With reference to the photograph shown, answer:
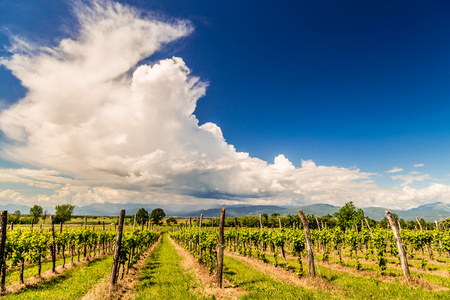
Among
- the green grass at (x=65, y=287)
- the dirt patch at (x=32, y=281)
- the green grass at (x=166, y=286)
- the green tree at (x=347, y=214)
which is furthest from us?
the green tree at (x=347, y=214)

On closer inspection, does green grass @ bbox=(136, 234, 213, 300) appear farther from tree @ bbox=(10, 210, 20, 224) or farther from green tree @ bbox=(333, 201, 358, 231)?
tree @ bbox=(10, 210, 20, 224)

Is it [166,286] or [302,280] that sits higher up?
[166,286]

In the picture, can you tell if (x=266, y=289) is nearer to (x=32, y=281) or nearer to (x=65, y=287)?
(x=65, y=287)

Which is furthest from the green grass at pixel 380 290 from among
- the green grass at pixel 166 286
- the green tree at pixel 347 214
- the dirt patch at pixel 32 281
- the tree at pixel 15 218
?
the tree at pixel 15 218

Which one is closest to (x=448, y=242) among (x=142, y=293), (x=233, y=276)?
(x=233, y=276)

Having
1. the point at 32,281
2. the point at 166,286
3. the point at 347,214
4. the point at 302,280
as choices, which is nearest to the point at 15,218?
the point at 32,281

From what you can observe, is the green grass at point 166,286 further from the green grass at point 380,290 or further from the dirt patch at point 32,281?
the green grass at point 380,290

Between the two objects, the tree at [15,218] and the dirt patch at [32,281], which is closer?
the dirt patch at [32,281]

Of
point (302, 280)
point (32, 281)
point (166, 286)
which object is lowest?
point (302, 280)

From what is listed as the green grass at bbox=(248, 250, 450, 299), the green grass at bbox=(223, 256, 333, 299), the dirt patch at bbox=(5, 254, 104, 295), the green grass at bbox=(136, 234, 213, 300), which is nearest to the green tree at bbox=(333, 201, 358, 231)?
the green grass at bbox=(248, 250, 450, 299)

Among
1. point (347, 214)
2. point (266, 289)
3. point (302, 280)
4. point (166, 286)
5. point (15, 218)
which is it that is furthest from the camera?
point (15, 218)

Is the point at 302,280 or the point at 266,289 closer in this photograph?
the point at 266,289

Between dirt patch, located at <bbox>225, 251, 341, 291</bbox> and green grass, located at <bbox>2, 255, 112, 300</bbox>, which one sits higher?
green grass, located at <bbox>2, 255, 112, 300</bbox>

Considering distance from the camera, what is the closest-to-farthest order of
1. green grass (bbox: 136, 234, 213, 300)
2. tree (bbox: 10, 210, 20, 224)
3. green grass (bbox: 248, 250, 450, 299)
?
green grass (bbox: 248, 250, 450, 299) < green grass (bbox: 136, 234, 213, 300) < tree (bbox: 10, 210, 20, 224)
